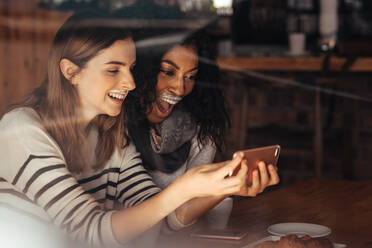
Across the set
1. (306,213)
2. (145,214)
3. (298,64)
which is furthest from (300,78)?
(145,214)

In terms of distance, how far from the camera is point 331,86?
73.3 inches

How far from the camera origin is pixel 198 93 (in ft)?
2.73

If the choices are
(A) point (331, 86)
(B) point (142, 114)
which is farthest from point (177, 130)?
(A) point (331, 86)

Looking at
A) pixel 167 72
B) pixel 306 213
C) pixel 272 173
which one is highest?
pixel 167 72

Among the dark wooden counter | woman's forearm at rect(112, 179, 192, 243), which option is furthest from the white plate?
the dark wooden counter

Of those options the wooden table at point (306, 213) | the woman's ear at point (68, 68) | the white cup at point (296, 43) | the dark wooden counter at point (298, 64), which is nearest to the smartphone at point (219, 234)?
the wooden table at point (306, 213)

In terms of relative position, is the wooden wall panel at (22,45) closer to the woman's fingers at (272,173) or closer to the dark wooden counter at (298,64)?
the woman's fingers at (272,173)

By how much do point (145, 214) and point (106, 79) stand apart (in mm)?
158

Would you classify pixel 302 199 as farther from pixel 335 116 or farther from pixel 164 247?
pixel 335 116

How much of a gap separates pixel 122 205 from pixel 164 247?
0.32 feet

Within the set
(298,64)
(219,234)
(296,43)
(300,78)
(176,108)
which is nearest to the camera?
(219,234)

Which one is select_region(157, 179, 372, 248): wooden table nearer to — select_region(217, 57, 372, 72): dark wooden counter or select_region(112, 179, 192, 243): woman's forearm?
select_region(112, 179, 192, 243): woman's forearm

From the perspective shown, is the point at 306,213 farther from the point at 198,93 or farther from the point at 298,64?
the point at 298,64

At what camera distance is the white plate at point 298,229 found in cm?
70
